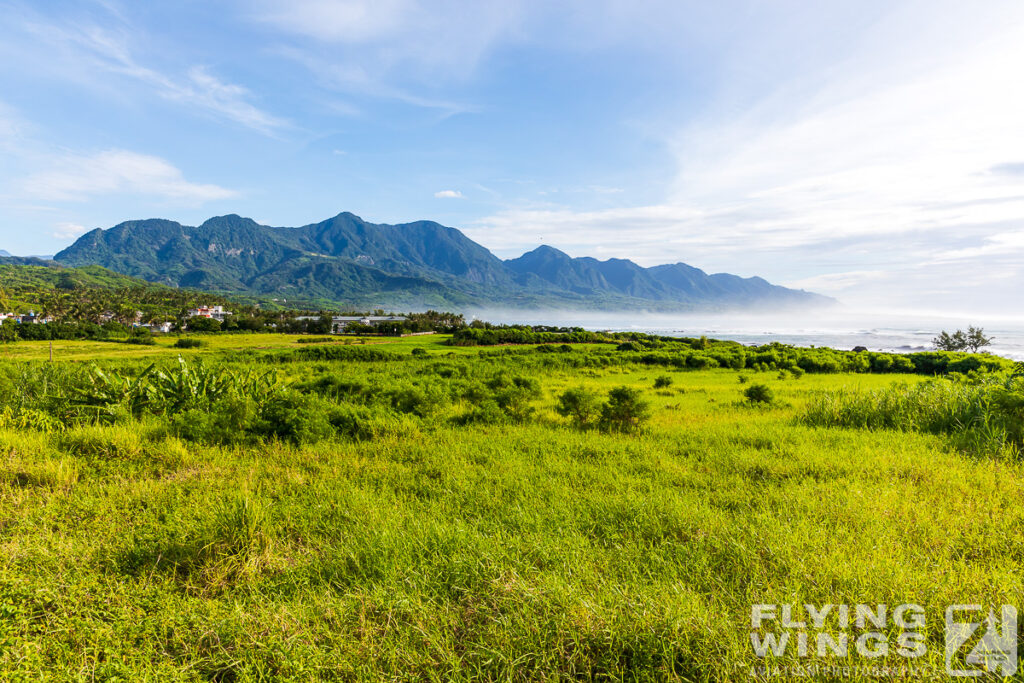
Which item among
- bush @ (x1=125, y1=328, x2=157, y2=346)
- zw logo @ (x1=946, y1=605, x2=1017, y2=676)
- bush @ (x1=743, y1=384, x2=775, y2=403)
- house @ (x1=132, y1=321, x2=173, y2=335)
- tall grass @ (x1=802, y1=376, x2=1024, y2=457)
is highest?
tall grass @ (x1=802, y1=376, x2=1024, y2=457)

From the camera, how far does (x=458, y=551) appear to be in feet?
13.0

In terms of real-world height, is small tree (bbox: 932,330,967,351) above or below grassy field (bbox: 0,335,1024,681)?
above

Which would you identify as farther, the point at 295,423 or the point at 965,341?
the point at 965,341

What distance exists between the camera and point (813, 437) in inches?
362

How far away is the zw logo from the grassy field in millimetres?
100

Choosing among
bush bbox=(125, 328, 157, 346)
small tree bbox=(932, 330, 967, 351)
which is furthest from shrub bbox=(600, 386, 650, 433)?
bush bbox=(125, 328, 157, 346)

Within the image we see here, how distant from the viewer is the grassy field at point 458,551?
9.14 feet

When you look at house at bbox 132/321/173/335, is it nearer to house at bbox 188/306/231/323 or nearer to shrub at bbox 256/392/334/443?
house at bbox 188/306/231/323

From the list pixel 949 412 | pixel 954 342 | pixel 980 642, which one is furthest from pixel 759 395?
pixel 954 342

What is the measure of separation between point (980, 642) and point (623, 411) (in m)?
8.37

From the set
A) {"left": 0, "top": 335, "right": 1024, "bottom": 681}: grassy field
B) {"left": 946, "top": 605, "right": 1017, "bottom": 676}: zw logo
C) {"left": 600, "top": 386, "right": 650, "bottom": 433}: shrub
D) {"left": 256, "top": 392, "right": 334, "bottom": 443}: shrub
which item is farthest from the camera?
{"left": 600, "top": 386, "right": 650, "bottom": 433}: shrub

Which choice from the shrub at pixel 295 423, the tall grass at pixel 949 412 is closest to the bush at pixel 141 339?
the shrub at pixel 295 423

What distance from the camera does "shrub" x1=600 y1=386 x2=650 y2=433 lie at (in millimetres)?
11156

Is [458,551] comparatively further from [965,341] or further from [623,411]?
[965,341]
